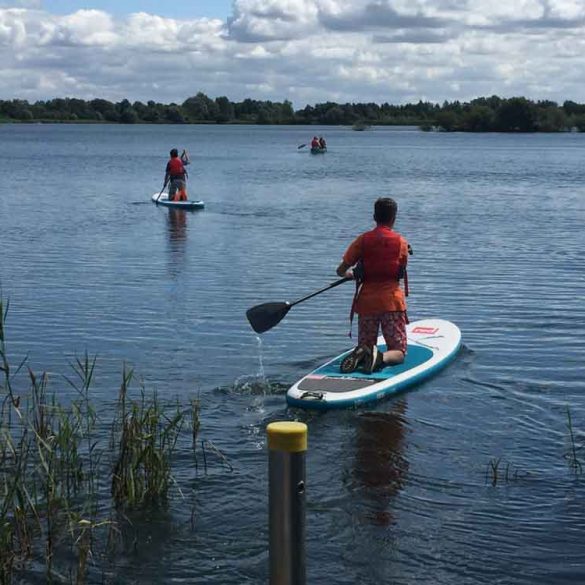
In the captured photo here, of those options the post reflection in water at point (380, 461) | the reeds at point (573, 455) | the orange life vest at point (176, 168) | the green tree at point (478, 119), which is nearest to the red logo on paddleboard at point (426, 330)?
the post reflection in water at point (380, 461)

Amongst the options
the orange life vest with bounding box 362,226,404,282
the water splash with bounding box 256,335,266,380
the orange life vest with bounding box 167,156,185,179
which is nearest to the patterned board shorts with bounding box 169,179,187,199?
the orange life vest with bounding box 167,156,185,179

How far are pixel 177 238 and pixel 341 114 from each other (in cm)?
15033

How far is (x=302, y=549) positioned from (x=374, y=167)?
52704mm

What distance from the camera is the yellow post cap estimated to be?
4418 mm

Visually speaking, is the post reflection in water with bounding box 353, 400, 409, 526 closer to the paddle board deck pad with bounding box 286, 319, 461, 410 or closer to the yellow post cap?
the paddle board deck pad with bounding box 286, 319, 461, 410

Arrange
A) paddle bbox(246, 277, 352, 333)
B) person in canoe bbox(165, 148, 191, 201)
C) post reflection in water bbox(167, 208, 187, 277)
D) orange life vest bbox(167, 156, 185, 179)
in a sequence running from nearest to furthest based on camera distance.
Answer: paddle bbox(246, 277, 352, 333) → post reflection in water bbox(167, 208, 187, 277) → orange life vest bbox(167, 156, 185, 179) → person in canoe bbox(165, 148, 191, 201)

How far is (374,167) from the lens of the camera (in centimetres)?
5672

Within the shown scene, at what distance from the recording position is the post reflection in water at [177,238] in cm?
1862

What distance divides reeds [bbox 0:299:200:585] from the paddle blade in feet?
9.09

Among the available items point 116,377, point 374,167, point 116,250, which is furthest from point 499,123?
point 116,377

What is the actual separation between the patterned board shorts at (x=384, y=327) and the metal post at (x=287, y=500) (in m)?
5.35

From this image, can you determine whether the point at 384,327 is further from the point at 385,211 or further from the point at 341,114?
the point at 341,114

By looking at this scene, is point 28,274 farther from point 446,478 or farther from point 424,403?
point 446,478

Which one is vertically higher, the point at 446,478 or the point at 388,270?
the point at 388,270
